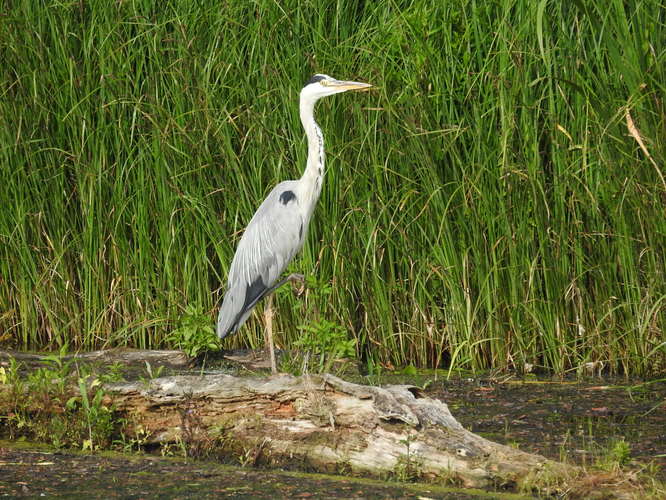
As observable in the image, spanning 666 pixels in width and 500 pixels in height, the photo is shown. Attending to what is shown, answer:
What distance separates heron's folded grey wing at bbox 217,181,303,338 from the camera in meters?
5.45

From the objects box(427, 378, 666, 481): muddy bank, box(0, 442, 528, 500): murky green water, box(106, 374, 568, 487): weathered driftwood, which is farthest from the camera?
box(427, 378, 666, 481): muddy bank

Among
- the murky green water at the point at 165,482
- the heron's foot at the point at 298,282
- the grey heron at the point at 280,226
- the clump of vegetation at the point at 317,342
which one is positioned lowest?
the murky green water at the point at 165,482

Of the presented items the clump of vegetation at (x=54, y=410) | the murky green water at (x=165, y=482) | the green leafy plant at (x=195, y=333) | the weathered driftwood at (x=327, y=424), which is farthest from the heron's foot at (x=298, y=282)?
the murky green water at (x=165, y=482)

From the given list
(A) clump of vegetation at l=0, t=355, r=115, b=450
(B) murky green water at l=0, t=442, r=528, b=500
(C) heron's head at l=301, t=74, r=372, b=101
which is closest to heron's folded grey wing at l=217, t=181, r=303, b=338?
(C) heron's head at l=301, t=74, r=372, b=101

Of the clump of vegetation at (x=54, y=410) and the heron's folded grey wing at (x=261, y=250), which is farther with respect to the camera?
the heron's folded grey wing at (x=261, y=250)

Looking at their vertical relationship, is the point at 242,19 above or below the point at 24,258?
above

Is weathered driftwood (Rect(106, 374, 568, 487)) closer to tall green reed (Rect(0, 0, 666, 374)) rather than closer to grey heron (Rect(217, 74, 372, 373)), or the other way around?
grey heron (Rect(217, 74, 372, 373))

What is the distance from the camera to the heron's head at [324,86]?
5477 mm

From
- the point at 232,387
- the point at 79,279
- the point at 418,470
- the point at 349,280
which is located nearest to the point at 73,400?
the point at 232,387

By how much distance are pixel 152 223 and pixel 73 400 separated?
2.28 m

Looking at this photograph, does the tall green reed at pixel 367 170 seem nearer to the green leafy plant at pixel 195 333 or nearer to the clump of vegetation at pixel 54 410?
the green leafy plant at pixel 195 333

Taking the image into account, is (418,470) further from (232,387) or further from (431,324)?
(431,324)

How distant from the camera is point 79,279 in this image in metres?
6.61

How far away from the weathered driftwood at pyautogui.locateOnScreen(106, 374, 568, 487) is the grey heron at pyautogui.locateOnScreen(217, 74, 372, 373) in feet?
3.92
